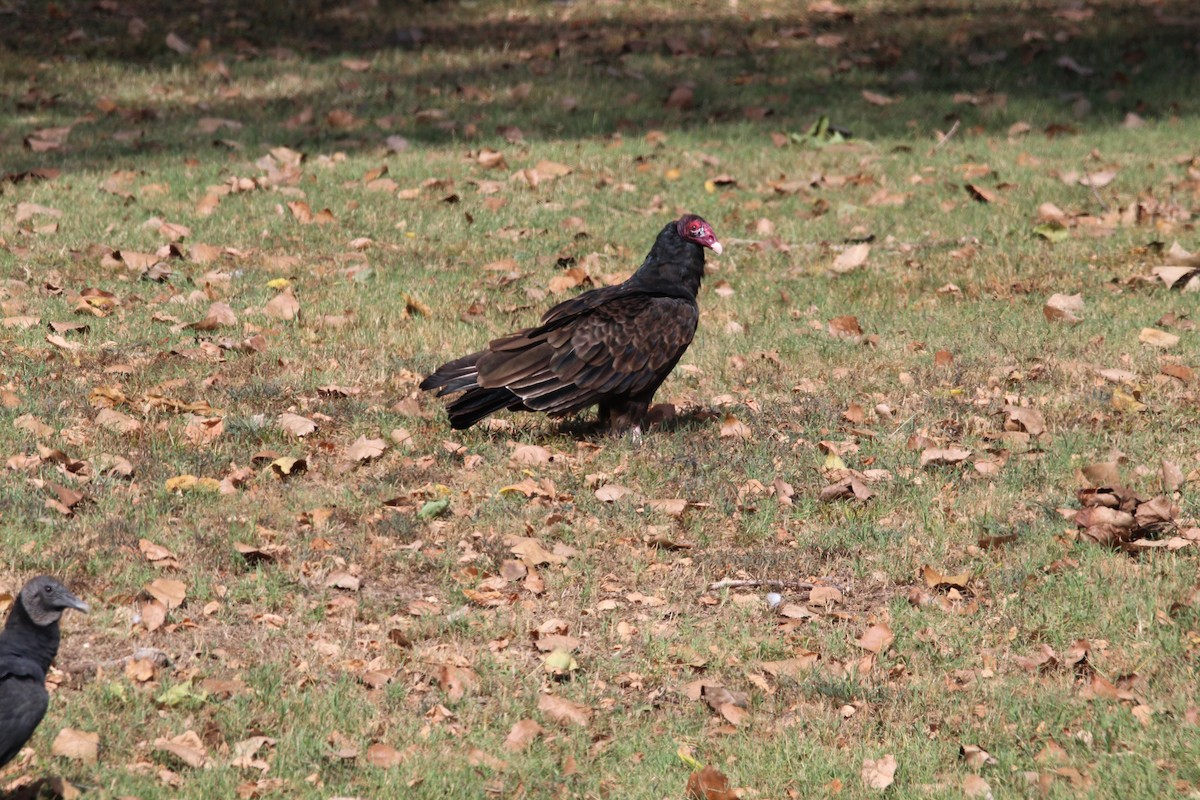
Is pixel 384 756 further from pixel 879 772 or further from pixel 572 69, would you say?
pixel 572 69

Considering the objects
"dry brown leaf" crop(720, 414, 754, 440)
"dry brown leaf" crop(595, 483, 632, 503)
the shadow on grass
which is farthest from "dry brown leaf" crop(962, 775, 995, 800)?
the shadow on grass

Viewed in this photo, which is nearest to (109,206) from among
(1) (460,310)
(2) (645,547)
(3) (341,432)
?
(1) (460,310)

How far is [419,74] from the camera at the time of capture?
15695mm

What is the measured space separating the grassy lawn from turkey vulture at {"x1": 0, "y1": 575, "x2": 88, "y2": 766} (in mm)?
496

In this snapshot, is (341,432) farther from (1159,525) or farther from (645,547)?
(1159,525)

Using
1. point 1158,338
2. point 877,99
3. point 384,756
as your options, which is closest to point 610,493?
point 384,756

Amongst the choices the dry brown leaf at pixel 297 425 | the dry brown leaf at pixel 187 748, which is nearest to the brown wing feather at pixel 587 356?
the dry brown leaf at pixel 297 425

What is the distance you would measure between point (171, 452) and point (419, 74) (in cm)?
946

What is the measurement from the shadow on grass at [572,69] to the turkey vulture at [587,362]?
6467mm

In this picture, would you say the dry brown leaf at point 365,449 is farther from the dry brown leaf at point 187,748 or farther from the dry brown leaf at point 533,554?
the dry brown leaf at point 187,748

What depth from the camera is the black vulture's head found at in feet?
13.9

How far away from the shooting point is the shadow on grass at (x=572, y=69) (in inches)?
561

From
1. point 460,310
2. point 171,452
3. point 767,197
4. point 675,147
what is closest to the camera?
point 171,452

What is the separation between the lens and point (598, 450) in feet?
24.6
